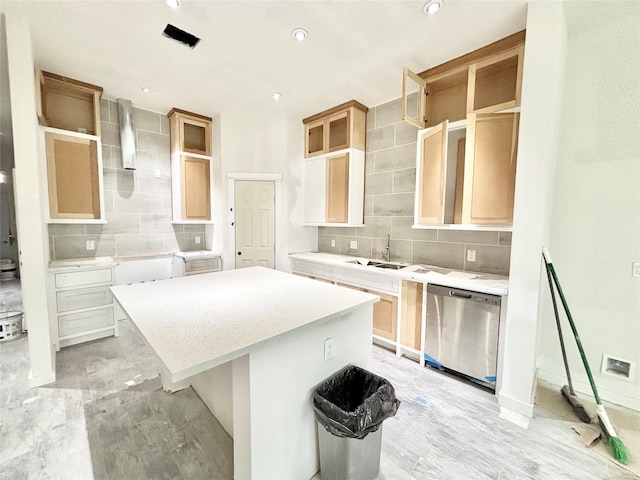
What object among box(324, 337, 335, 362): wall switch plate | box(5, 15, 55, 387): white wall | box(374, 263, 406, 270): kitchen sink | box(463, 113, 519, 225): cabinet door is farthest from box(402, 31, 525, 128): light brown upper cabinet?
box(5, 15, 55, 387): white wall

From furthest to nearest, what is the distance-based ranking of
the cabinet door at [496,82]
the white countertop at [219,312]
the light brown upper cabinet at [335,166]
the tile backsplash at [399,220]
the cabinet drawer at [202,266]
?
the cabinet drawer at [202,266] < the light brown upper cabinet at [335,166] < the tile backsplash at [399,220] < the cabinet door at [496,82] < the white countertop at [219,312]

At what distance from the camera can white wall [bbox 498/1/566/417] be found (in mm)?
1743

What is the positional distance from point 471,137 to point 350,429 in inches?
90.9

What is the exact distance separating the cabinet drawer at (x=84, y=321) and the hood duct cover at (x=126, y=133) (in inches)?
71.2

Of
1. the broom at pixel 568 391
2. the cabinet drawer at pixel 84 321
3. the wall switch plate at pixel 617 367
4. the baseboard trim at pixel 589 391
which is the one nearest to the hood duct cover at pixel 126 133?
the cabinet drawer at pixel 84 321

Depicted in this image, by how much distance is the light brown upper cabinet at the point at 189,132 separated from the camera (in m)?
3.67

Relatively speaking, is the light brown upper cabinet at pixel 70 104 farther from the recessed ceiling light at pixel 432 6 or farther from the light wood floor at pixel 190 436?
the recessed ceiling light at pixel 432 6

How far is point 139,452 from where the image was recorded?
1.59 meters

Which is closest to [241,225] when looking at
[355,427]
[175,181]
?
[175,181]

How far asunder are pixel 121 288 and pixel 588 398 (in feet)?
12.0

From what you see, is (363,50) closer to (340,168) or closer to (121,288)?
(340,168)

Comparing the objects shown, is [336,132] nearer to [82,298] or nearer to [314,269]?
[314,269]

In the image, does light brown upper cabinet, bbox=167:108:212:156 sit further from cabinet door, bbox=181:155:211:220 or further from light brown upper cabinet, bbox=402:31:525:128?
light brown upper cabinet, bbox=402:31:525:128

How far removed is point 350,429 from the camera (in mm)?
1199
